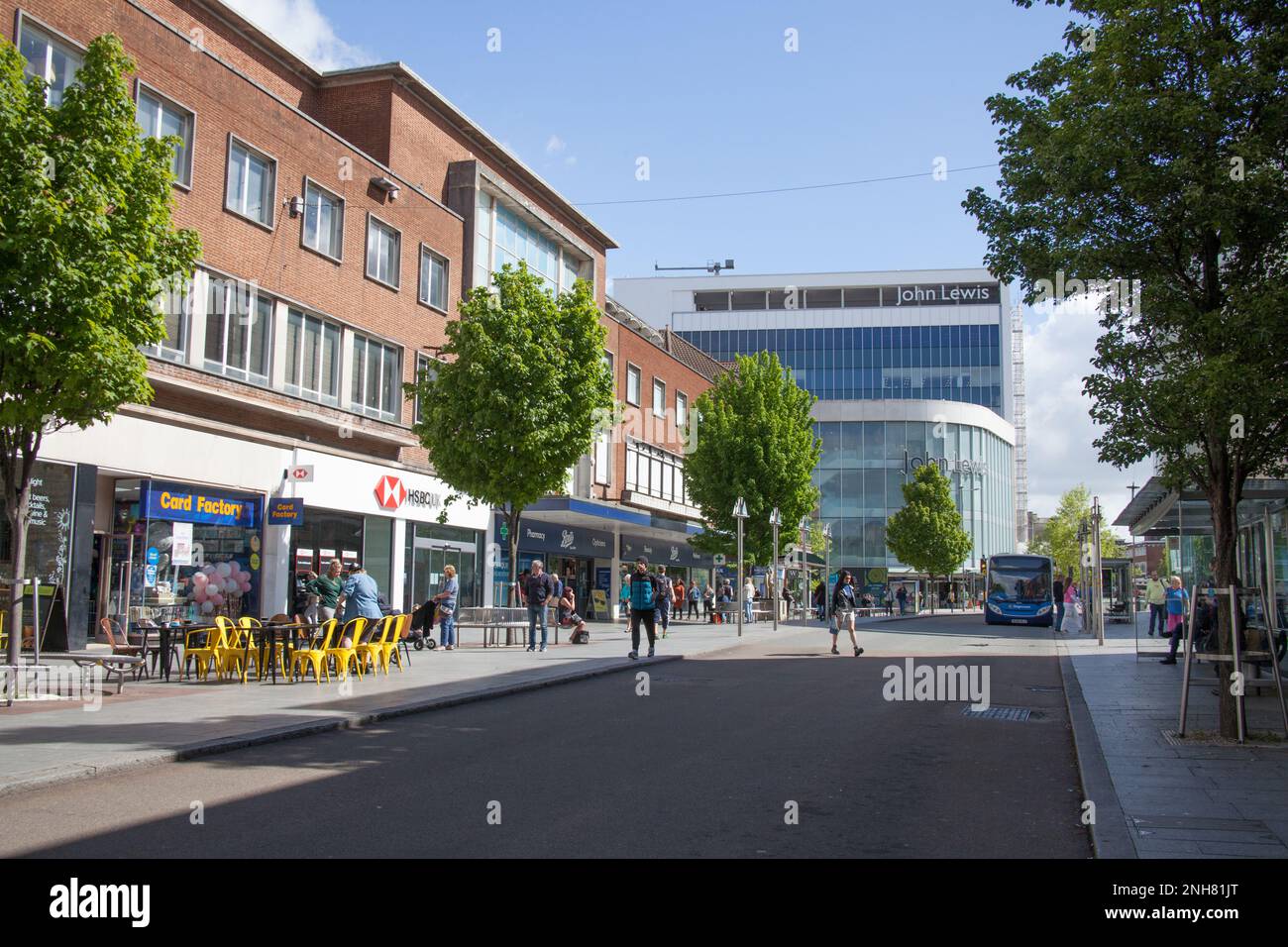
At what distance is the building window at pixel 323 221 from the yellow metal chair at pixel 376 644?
37.3 ft

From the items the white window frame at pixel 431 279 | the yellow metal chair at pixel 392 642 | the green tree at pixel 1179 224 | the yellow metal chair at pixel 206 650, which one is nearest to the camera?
the green tree at pixel 1179 224

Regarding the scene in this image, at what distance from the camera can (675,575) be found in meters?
50.0

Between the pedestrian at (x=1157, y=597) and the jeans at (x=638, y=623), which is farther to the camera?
the pedestrian at (x=1157, y=597)

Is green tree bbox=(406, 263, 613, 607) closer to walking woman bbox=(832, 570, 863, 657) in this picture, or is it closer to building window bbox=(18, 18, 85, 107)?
walking woman bbox=(832, 570, 863, 657)

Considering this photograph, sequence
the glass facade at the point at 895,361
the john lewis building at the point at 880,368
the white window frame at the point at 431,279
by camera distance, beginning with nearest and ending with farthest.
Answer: the white window frame at the point at 431,279
the john lewis building at the point at 880,368
the glass facade at the point at 895,361

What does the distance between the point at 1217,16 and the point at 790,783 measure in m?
7.89

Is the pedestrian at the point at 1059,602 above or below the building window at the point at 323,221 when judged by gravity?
below

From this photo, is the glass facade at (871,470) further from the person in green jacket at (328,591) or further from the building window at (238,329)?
the person in green jacket at (328,591)

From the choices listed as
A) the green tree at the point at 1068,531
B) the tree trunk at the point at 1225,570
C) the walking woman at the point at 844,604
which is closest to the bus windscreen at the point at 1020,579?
the walking woman at the point at 844,604

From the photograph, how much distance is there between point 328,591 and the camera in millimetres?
16266

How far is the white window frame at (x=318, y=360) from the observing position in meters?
23.8

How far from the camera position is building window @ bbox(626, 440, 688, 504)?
43656mm

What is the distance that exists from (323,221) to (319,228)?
266 millimetres

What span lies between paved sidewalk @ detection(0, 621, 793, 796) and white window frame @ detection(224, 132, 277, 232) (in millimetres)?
9995
